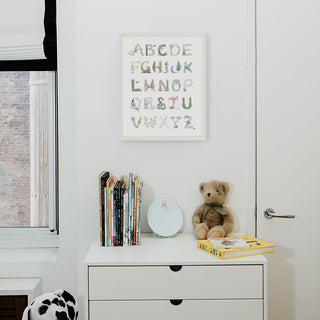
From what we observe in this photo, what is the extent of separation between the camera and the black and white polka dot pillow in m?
1.52

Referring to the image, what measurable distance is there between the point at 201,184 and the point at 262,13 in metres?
0.88

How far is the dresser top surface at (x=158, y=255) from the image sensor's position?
4.74 feet

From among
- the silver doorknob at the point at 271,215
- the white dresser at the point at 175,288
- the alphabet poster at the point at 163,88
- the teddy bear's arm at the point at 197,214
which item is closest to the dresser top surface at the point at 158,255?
the white dresser at the point at 175,288

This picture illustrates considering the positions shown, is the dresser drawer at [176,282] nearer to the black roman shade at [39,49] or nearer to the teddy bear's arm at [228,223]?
the teddy bear's arm at [228,223]

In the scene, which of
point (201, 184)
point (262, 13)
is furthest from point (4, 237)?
point (262, 13)

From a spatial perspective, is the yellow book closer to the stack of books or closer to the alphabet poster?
the stack of books

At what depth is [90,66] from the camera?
182cm

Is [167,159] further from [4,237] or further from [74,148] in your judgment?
[4,237]

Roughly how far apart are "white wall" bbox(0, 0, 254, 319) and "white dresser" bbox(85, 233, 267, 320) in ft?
1.36

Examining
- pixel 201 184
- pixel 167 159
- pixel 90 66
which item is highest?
pixel 90 66

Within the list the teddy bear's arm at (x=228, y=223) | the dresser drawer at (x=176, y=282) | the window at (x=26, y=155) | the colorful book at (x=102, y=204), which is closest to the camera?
the dresser drawer at (x=176, y=282)

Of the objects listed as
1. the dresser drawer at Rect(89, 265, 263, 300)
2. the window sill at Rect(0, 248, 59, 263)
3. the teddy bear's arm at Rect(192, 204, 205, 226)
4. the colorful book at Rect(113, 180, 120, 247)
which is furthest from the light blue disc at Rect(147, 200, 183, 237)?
the window sill at Rect(0, 248, 59, 263)

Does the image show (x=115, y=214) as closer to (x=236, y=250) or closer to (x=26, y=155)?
(x=236, y=250)

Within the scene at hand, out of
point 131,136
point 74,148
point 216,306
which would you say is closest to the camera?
point 216,306
